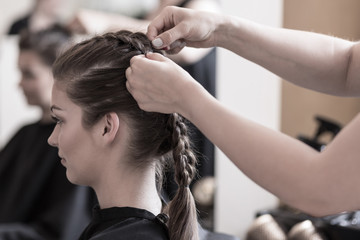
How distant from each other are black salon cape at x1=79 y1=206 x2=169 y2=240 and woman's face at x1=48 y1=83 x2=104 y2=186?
0.34ft

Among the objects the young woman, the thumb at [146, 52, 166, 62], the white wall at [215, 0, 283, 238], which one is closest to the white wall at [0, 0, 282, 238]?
the white wall at [215, 0, 283, 238]

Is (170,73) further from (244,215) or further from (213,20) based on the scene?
(244,215)

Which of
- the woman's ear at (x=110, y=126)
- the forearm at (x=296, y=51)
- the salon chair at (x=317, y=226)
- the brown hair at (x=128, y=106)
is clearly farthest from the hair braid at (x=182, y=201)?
the salon chair at (x=317, y=226)

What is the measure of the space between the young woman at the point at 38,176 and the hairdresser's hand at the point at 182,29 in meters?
1.20

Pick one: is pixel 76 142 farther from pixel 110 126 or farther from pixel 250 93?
pixel 250 93

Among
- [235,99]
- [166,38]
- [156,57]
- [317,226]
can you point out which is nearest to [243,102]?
[235,99]

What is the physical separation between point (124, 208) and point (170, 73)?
47 centimetres

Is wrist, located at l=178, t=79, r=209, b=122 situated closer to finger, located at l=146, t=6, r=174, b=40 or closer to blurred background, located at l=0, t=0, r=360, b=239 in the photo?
finger, located at l=146, t=6, r=174, b=40

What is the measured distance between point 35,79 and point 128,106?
1.44 metres

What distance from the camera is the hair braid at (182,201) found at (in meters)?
1.46

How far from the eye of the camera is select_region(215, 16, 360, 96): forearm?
1.40 meters

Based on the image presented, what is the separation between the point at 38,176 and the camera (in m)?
2.65

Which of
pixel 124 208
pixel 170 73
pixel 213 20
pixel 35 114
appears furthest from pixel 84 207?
pixel 170 73

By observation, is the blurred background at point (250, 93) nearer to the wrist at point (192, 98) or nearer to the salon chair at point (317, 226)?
the salon chair at point (317, 226)
